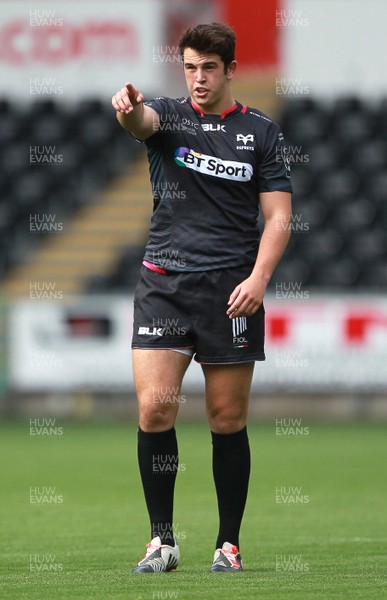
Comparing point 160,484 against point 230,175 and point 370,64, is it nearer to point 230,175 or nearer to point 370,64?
point 230,175

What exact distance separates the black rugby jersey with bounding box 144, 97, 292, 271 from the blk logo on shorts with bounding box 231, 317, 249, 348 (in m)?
0.22

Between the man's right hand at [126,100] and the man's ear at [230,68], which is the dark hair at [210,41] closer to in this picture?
the man's ear at [230,68]

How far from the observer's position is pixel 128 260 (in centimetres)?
1902

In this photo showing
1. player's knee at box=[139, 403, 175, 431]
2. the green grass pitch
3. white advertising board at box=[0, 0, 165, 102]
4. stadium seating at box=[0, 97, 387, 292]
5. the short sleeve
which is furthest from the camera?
white advertising board at box=[0, 0, 165, 102]

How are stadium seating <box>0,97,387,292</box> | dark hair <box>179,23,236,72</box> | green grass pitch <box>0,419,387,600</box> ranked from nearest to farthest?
green grass pitch <box>0,419,387,600</box>
dark hair <box>179,23,236,72</box>
stadium seating <box>0,97,387,292</box>

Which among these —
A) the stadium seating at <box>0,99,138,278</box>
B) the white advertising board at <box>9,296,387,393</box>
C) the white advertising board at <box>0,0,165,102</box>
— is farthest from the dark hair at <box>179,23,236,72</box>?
the white advertising board at <box>0,0,165,102</box>

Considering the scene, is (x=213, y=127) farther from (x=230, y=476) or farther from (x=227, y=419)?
(x=230, y=476)

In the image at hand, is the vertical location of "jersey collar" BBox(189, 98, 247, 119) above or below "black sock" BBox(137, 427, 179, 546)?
above

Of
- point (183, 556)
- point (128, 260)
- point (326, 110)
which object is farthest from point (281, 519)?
point (326, 110)

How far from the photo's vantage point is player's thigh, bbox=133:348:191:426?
564 cm

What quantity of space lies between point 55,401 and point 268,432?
290cm

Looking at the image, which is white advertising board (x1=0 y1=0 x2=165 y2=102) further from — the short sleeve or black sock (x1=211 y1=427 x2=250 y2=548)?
black sock (x1=211 y1=427 x2=250 y2=548)

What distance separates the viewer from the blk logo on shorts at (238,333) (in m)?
5.73

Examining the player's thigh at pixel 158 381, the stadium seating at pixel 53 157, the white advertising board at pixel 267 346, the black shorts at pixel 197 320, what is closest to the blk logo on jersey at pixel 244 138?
the black shorts at pixel 197 320
